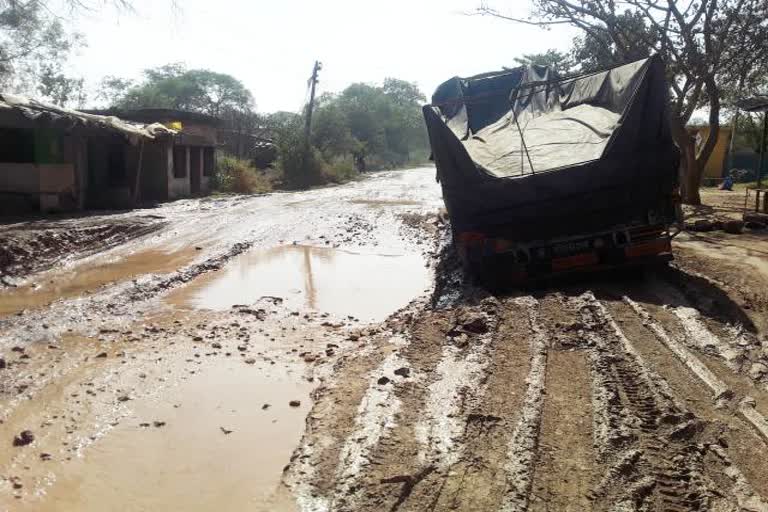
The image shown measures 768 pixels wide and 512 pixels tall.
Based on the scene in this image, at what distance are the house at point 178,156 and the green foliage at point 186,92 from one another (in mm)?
17455

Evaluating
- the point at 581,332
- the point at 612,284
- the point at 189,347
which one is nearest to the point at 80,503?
the point at 189,347

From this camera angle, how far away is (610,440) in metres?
3.25

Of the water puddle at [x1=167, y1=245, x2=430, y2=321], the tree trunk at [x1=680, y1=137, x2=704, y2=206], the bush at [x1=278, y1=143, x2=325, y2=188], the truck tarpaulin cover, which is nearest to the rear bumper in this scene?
the truck tarpaulin cover

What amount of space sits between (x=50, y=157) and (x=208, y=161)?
1042cm

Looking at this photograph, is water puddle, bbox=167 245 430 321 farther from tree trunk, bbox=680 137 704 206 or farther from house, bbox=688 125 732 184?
house, bbox=688 125 732 184

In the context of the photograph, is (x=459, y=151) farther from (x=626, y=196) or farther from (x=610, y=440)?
(x=610, y=440)

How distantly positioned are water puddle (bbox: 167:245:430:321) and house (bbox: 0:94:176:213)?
660cm

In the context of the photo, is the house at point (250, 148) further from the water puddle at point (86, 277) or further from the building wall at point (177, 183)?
the water puddle at point (86, 277)

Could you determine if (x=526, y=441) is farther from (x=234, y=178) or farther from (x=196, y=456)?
(x=234, y=178)

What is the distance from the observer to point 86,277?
8.76 m

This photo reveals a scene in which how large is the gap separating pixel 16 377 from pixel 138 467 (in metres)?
1.82

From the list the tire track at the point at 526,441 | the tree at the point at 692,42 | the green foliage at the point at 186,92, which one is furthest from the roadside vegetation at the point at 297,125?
the tire track at the point at 526,441

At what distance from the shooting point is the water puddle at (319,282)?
7.51 metres

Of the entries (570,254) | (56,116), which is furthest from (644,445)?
(56,116)
